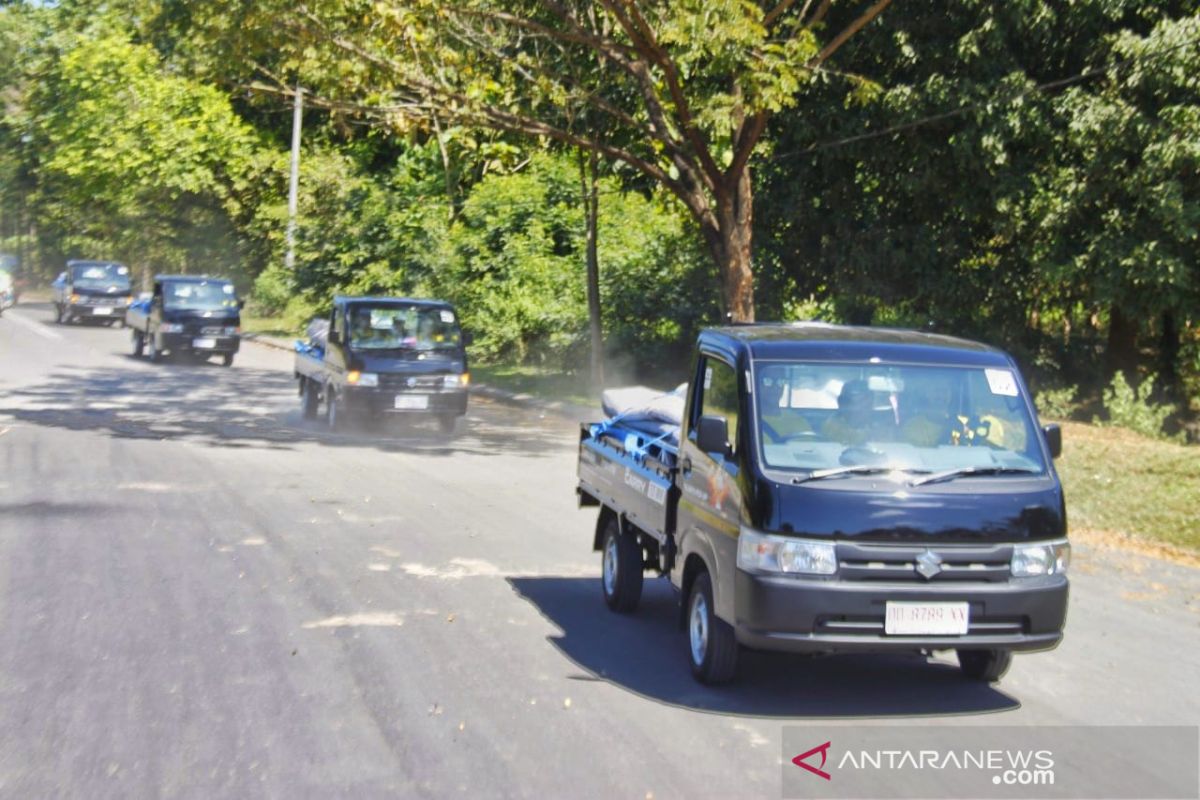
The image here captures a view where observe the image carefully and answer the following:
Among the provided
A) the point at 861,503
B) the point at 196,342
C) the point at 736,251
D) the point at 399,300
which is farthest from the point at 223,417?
the point at 861,503

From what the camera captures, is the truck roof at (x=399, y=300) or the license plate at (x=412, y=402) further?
the truck roof at (x=399, y=300)

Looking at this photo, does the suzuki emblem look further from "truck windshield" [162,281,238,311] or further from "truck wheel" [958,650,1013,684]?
"truck windshield" [162,281,238,311]

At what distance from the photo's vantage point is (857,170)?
918 inches

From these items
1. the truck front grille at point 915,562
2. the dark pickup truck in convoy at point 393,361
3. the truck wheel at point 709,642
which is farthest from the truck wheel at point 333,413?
the truck front grille at point 915,562

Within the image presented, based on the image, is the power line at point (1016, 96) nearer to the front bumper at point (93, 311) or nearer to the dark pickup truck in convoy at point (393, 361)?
the dark pickup truck in convoy at point (393, 361)

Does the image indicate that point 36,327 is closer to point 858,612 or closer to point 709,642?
point 709,642

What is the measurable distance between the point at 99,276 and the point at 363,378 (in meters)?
31.4

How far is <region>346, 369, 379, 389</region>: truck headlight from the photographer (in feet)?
63.9

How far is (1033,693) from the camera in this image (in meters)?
7.51

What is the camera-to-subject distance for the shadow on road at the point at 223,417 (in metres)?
19.0

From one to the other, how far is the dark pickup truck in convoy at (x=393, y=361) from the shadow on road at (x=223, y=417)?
0.45 meters

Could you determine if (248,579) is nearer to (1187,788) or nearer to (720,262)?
(1187,788)

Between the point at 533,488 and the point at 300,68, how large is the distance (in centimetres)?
669

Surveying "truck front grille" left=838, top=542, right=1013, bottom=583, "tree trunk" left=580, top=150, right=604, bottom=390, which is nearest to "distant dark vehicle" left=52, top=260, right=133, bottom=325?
"tree trunk" left=580, top=150, right=604, bottom=390
